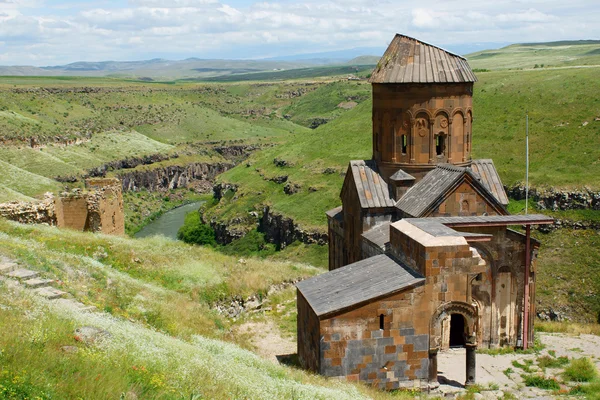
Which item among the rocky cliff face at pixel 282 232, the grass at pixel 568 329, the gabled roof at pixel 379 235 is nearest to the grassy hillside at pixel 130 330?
the gabled roof at pixel 379 235

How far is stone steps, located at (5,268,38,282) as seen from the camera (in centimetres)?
1102

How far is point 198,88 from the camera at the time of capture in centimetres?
14775

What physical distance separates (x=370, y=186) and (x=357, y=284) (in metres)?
5.50

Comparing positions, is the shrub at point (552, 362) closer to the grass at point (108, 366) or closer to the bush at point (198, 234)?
the grass at point (108, 366)

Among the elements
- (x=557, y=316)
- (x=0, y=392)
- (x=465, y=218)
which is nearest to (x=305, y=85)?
(x=557, y=316)

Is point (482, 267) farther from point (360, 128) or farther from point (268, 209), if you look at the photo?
point (360, 128)

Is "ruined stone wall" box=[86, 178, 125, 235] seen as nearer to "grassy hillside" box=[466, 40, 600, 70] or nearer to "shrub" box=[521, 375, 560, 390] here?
"shrub" box=[521, 375, 560, 390]

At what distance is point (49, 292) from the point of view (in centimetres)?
1055

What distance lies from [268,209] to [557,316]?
28520 millimetres

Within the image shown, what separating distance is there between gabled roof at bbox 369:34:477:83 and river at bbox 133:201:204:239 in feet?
135

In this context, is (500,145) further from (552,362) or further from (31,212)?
(31,212)

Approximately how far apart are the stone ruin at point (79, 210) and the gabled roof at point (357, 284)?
36.4ft

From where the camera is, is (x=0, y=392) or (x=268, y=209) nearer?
(x=0, y=392)

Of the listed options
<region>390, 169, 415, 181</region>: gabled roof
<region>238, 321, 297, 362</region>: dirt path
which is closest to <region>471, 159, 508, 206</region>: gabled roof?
<region>390, 169, 415, 181</region>: gabled roof
